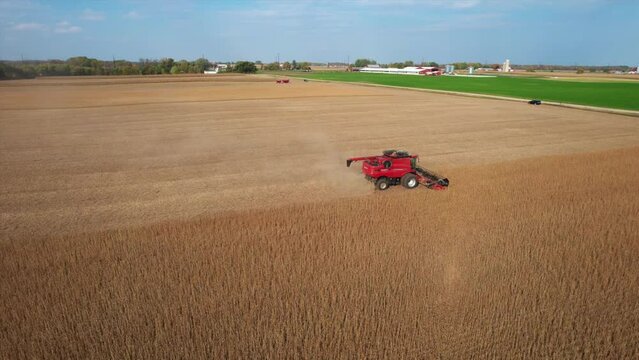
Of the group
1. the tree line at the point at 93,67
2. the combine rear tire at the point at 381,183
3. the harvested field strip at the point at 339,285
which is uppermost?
the tree line at the point at 93,67

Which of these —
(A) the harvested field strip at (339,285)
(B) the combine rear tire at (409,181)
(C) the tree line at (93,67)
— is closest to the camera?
(A) the harvested field strip at (339,285)

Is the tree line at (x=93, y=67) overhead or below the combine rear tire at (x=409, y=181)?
overhead

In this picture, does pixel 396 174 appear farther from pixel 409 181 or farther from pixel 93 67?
pixel 93 67

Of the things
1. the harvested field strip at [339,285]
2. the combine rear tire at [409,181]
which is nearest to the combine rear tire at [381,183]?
the combine rear tire at [409,181]

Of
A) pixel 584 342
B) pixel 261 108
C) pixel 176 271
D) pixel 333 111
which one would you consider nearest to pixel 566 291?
pixel 584 342

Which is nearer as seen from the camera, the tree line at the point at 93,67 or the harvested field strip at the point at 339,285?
the harvested field strip at the point at 339,285

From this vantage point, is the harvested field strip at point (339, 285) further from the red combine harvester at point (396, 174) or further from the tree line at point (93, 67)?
the tree line at point (93, 67)

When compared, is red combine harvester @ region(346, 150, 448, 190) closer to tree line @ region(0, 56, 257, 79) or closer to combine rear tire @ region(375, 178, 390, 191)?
combine rear tire @ region(375, 178, 390, 191)

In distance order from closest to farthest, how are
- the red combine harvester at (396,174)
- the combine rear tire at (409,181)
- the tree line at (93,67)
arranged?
the red combine harvester at (396,174)
the combine rear tire at (409,181)
the tree line at (93,67)
